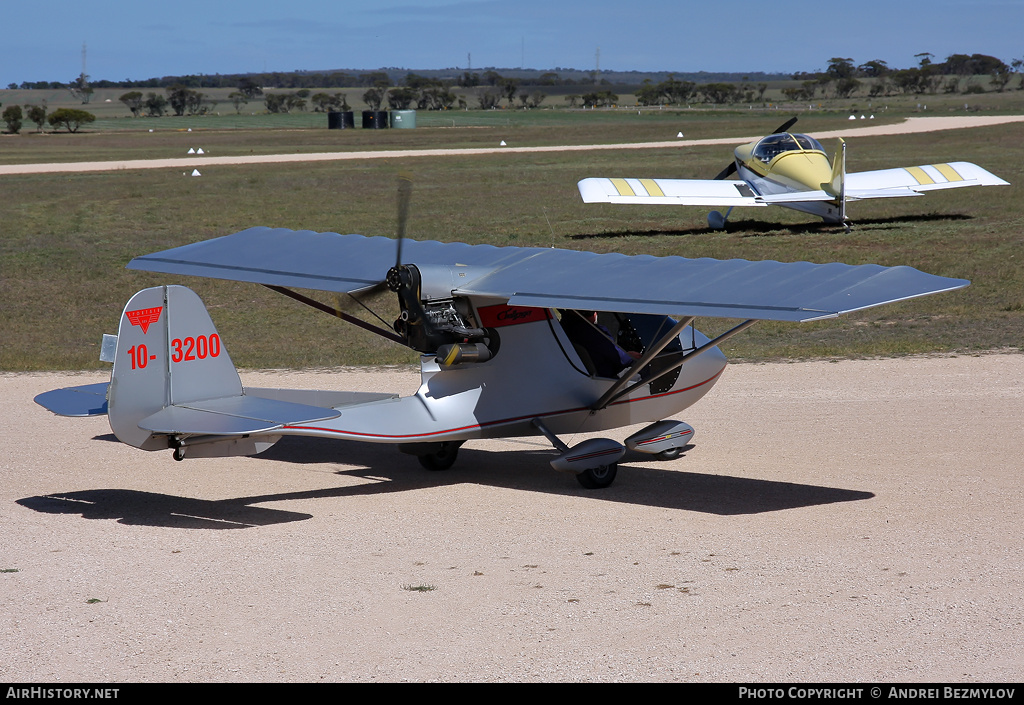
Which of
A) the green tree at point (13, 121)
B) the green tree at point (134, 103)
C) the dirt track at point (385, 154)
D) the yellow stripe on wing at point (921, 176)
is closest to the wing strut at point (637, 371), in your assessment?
the yellow stripe on wing at point (921, 176)

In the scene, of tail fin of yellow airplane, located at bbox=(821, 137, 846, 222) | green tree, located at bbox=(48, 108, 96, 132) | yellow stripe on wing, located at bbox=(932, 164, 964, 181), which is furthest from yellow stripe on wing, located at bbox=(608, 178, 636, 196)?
green tree, located at bbox=(48, 108, 96, 132)

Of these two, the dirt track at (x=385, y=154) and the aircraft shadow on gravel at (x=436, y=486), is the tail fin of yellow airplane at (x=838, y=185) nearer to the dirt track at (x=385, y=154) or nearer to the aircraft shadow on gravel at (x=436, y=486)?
the aircraft shadow on gravel at (x=436, y=486)

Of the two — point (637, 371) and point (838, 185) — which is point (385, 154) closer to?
point (838, 185)

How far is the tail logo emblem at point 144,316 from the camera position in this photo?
9.53 meters

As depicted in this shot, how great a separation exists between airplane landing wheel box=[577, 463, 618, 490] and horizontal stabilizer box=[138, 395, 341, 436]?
2.99 metres

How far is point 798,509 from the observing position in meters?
10.4

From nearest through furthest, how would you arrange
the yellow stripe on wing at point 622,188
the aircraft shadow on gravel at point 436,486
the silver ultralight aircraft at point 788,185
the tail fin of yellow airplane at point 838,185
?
the aircraft shadow on gravel at point 436,486 → the tail fin of yellow airplane at point 838,185 → the silver ultralight aircraft at point 788,185 → the yellow stripe on wing at point 622,188

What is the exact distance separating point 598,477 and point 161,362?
4505mm

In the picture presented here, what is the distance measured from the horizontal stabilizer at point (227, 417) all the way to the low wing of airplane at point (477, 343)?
18mm

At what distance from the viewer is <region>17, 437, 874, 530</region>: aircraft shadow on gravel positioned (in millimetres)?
10453

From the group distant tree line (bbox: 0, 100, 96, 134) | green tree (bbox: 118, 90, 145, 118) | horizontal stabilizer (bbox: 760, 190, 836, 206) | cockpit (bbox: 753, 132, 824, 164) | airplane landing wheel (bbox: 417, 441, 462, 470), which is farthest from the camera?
green tree (bbox: 118, 90, 145, 118)

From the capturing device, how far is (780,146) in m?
33.2

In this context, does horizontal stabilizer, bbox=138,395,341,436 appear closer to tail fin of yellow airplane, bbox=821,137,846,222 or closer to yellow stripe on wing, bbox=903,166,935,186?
tail fin of yellow airplane, bbox=821,137,846,222

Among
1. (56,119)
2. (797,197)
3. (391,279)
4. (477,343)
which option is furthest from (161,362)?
(56,119)
